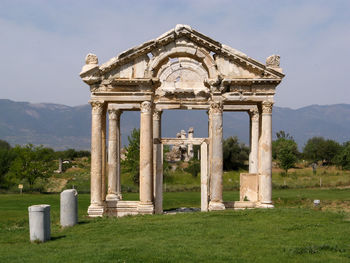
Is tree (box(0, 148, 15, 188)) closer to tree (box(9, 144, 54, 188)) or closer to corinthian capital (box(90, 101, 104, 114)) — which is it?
tree (box(9, 144, 54, 188))

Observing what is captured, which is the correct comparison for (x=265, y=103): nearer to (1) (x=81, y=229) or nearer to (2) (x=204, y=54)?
(2) (x=204, y=54)

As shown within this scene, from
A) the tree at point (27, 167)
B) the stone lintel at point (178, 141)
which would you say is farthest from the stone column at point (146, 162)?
the tree at point (27, 167)

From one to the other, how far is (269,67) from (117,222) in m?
11.2

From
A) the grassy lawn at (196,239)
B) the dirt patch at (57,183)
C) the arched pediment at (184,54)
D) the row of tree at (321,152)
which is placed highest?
the arched pediment at (184,54)

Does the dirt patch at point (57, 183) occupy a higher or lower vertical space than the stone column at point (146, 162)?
lower

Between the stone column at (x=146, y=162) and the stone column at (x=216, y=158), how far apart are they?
3.26 m

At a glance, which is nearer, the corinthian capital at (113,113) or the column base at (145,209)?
the column base at (145,209)

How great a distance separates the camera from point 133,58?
23.6 meters

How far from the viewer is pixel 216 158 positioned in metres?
24.0

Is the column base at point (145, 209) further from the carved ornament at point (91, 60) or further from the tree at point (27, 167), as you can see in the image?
the tree at point (27, 167)

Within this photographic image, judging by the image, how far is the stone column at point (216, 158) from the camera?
2398cm

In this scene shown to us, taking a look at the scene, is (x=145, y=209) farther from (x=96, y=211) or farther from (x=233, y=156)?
(x=233, y=156)

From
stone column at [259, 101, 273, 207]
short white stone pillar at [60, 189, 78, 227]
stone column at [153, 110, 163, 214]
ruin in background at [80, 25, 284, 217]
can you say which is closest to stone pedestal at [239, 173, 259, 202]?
ruin in background at [80, 25, 284, 217]

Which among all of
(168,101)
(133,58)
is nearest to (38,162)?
(168,101)
